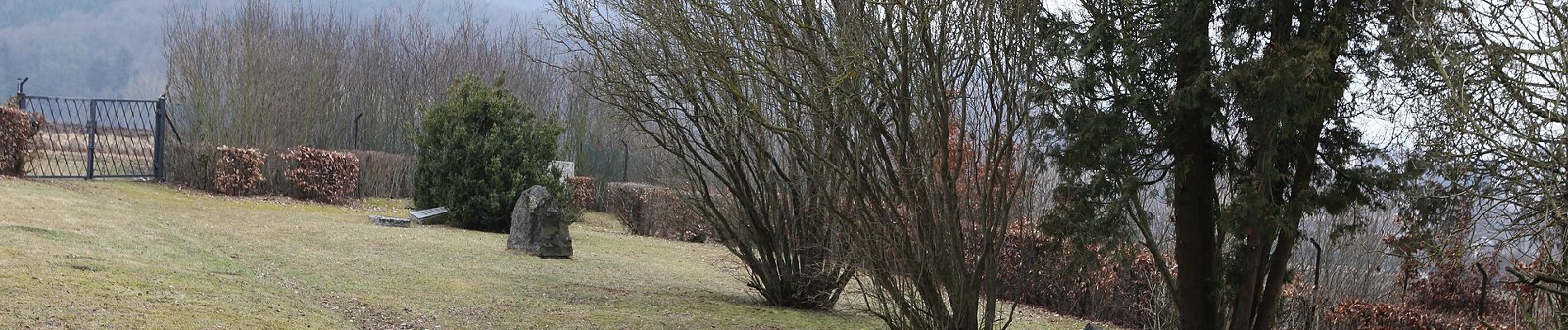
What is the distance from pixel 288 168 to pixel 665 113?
11.8 meters

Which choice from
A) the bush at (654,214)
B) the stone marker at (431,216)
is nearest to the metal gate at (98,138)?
the stone marker at (431,216)

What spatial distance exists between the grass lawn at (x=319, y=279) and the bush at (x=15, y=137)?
1.49 m

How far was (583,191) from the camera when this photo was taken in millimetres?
20500

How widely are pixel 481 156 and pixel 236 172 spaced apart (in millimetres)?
4415

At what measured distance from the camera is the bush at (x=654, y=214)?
16.3m

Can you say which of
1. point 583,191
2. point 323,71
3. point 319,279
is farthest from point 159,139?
point 319,279

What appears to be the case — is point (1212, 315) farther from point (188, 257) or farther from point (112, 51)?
point (112, 51)

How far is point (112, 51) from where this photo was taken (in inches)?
2229

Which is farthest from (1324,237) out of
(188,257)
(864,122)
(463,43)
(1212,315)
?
(463,43)

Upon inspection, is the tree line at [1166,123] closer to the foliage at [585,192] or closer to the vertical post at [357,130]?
the foliage at [585,192]

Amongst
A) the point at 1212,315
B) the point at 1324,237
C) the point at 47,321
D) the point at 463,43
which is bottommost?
the point at 47,321

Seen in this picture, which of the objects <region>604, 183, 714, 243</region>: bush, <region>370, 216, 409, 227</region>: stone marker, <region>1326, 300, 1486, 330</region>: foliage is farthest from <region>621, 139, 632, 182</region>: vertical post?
<region>1326, 300, 1486, 330</region>: foliage

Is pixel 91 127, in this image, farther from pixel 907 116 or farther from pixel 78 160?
pixel 907 116

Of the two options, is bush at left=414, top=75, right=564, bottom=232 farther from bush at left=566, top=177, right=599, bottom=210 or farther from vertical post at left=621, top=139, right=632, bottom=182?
vertical post at left=621, top=139, right=632, bottom=182
